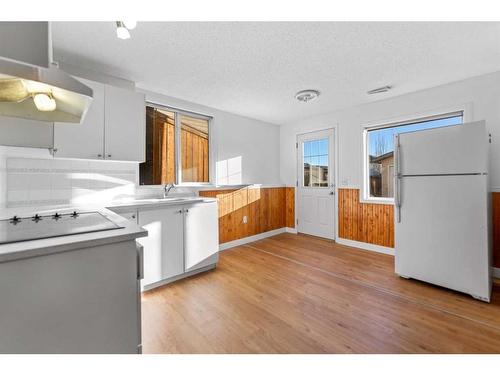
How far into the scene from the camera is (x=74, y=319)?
954 millimetres

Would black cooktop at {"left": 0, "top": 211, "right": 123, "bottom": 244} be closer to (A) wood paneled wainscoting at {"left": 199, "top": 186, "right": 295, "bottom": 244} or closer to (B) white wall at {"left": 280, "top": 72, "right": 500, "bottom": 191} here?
(A) wood paneled wainscoting at {"left": 199, "top": 186, "right": 295, "bottom": 244}

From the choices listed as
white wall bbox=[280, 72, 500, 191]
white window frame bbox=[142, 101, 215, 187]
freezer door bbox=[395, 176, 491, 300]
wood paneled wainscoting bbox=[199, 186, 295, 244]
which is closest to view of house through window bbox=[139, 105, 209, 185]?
white window frame bbox=[142, 101, 215, 187]

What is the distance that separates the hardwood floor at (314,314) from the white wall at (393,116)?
5.11ft

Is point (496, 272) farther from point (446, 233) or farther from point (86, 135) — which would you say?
point (86, 135)

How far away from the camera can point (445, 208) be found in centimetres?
224

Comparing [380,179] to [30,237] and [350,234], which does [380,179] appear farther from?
[30,237]

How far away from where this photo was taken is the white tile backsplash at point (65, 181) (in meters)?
2.00

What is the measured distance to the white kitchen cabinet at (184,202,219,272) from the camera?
2.59m

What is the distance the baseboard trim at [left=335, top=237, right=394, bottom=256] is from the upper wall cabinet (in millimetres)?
3334

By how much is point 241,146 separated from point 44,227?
128 inches

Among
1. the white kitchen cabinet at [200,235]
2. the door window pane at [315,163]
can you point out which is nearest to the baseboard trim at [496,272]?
the door window pane at [315,163]

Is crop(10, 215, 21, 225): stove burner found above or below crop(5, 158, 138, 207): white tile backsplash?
below

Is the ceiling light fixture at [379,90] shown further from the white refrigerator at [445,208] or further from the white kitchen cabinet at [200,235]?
the white kitchen cabinet at [200,235]

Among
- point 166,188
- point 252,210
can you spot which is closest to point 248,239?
point 252,210
